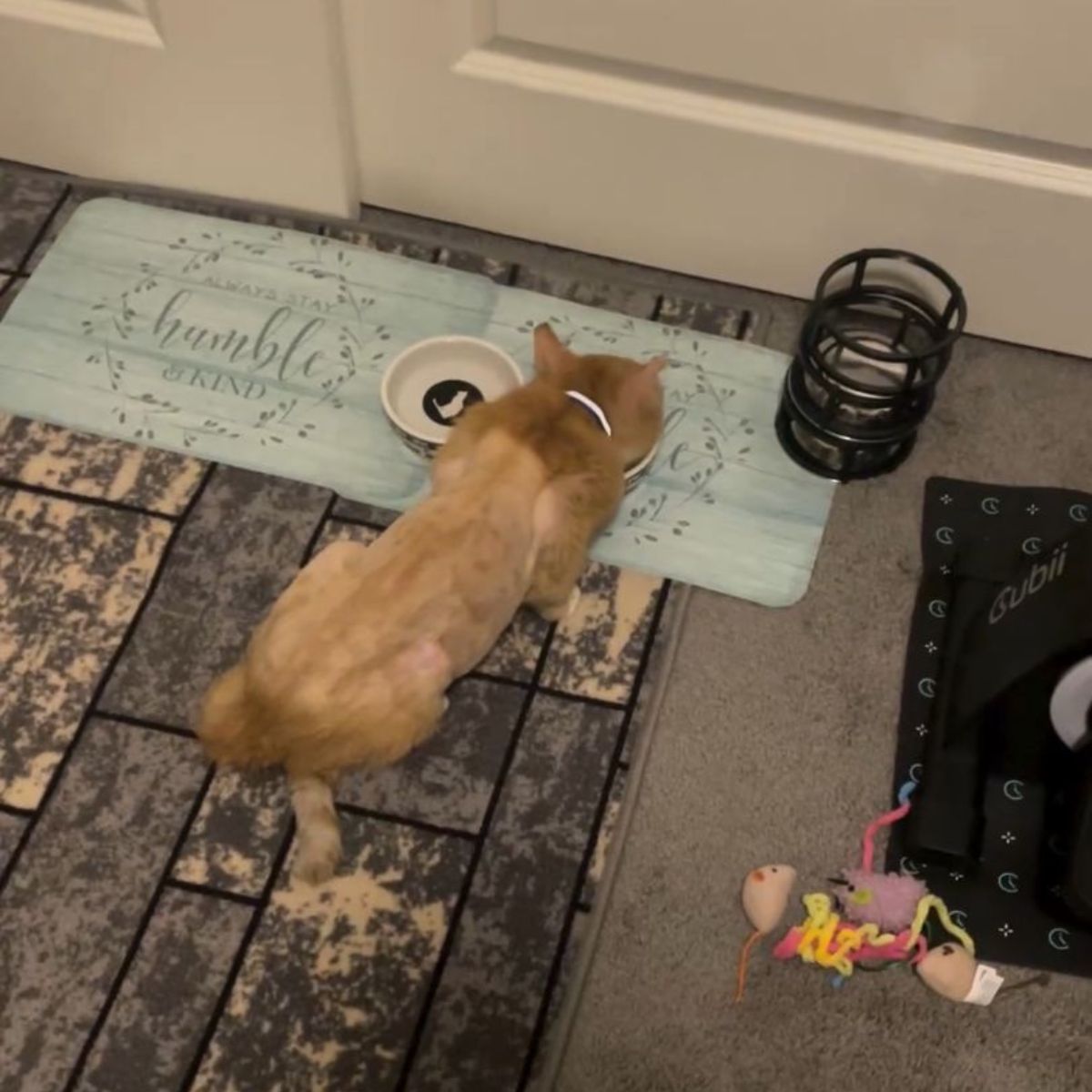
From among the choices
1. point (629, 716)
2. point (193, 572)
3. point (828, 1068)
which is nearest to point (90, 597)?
point (193, 572)

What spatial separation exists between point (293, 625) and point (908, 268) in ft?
2.36

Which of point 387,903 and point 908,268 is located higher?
point 908,268

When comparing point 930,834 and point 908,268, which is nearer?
point 930,834

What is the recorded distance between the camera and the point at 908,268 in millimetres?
1335

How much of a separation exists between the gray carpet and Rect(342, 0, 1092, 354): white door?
0.16 metres

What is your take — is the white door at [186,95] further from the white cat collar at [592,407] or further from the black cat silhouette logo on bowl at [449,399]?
the white cat collar at [592,407]

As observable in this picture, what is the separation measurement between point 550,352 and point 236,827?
50 cm

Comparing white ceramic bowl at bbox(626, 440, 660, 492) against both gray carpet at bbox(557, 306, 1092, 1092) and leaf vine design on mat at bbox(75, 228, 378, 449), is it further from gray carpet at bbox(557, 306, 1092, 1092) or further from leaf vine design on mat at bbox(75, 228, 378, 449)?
leaf vine design on mat at bbox(75, 228, 378, 449)

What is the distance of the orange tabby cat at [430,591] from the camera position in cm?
103

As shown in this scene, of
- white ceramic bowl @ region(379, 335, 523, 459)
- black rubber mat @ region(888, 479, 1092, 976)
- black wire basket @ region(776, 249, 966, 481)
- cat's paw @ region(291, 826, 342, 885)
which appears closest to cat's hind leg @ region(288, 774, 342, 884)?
cat's paw @ region(291, 826, 342, 885)

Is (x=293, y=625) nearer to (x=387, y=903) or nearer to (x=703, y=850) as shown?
(x=387, y=903)

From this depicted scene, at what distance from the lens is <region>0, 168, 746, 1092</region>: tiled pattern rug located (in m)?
1.06

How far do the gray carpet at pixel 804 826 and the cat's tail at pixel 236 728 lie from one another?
0.32 metres

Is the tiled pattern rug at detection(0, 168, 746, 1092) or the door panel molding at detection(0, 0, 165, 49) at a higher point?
the door panel molding at detection(0, 0, 165, 49)
